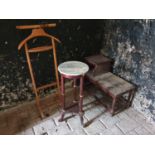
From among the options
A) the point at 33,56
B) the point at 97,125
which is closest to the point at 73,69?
the point at 33,56

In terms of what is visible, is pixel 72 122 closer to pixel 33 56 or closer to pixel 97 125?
pixel 97 125

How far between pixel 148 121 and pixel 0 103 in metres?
1.99

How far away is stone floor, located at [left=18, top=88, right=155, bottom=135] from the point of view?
204 cm

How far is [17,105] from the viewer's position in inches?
92.7

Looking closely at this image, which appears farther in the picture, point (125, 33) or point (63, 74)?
point (125, 33)


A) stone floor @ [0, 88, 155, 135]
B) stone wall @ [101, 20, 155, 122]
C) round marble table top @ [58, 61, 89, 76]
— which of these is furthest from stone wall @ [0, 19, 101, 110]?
round marble table top @ [58, 61, 89, 76]

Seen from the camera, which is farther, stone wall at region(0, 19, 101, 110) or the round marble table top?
stone wall at region(0, 19, 101, 110)

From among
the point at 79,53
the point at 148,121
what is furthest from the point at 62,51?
the point at 148,121

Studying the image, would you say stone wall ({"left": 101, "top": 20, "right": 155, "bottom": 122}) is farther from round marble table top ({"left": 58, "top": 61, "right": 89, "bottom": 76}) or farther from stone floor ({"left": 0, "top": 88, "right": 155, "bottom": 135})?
round marble table top ({"left": 58, "top": 61, "right": 89, "bottom": 76})

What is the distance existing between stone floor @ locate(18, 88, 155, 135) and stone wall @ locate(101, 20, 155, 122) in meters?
0.16

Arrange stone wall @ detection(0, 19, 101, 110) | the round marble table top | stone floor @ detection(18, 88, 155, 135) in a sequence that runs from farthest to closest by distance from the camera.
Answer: stone floor @ detection(18, 88, 155, 135)
stone wall @ detection(0, 19, 101, 110)
the round marble table top

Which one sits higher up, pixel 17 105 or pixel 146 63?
pixel 146 63

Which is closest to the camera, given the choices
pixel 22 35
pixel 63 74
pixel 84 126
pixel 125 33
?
pixel 63 74

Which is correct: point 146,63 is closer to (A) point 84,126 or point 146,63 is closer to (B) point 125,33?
(B) point 125,33
